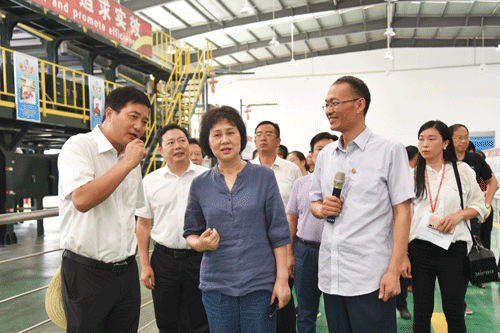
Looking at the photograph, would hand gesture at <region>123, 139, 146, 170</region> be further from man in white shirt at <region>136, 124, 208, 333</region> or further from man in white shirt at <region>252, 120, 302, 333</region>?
man in white shirt at <region>252, 120, 302, 333</region>

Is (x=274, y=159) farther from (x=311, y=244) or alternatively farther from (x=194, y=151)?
(x=311, y=244)

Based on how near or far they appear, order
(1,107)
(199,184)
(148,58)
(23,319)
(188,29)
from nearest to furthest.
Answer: (199,184)
(23,319)
(1,107)
(148,58)
(188,29)

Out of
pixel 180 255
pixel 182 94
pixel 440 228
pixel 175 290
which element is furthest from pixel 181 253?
pixel 182 94

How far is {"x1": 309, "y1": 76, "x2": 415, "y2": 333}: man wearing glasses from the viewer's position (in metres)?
1.84

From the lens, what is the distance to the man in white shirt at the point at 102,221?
5.67 feet

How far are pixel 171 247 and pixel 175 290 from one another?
32 centimetres

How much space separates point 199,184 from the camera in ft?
6.45

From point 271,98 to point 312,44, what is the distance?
355 cm

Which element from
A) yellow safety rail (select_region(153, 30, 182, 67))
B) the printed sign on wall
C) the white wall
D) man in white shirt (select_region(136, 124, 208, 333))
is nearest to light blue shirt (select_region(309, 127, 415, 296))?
man in white shirt (select_region(136, 124, 208, 333))

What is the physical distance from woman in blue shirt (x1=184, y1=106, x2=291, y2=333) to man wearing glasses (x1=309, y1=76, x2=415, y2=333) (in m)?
0.28

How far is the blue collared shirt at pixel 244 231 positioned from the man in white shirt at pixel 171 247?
2.94 feet

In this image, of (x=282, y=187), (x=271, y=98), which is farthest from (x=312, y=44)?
Answer: (x=282, y=187)

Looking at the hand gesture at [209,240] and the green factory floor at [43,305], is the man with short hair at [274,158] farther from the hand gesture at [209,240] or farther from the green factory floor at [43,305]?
the hand gesture at [209,240]

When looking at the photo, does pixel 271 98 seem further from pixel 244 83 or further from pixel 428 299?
pixel 428 299
